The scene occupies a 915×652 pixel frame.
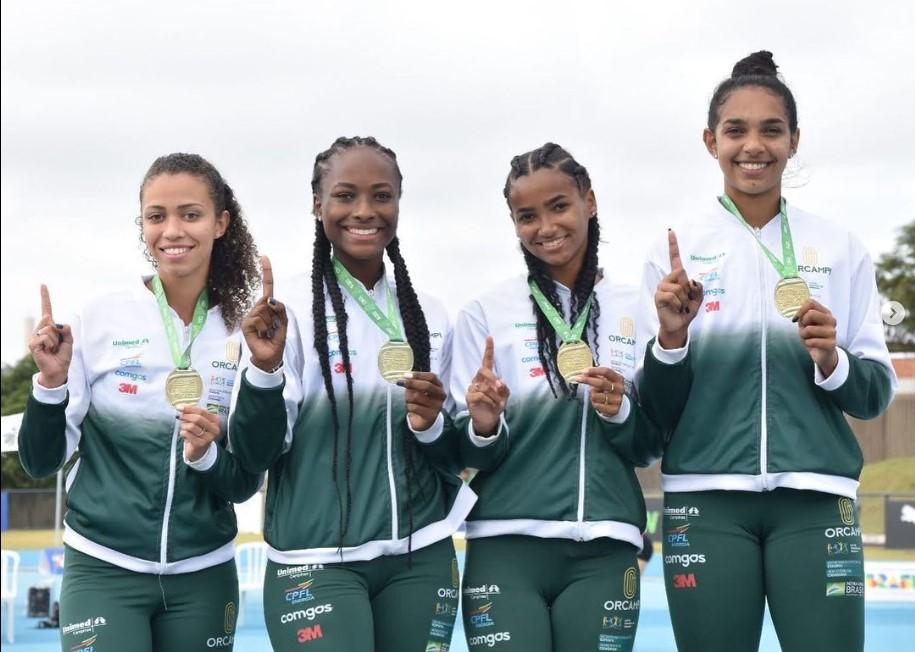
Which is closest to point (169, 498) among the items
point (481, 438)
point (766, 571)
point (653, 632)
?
point (481, 438)

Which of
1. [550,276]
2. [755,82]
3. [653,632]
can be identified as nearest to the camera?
[755,82]

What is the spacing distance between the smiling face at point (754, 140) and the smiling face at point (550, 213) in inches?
19.5

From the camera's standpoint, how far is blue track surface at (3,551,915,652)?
11508 mm

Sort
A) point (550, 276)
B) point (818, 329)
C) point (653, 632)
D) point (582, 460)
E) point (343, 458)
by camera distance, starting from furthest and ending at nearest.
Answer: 1. point (653, 632)
2. point (550, 276)
3. point (582, 460)
4. point (343, 458)
5. point (818, 329)

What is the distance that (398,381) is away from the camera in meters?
3.79

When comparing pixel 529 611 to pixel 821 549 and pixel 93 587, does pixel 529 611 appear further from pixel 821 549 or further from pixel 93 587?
pixel 93 587

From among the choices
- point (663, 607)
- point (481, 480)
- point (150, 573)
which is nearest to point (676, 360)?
point (481, 480)

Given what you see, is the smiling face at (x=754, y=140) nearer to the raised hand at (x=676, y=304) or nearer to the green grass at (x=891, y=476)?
the raised hand at (x=676, y=304)

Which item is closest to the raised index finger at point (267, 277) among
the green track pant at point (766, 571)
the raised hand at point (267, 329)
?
the raised hand at point (267, 329)

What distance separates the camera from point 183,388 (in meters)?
3.88

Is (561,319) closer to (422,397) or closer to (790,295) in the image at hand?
(422,397)

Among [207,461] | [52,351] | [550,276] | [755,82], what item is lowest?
[207,461]

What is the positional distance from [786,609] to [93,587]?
208 centimetres

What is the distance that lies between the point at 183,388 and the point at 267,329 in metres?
0.39
